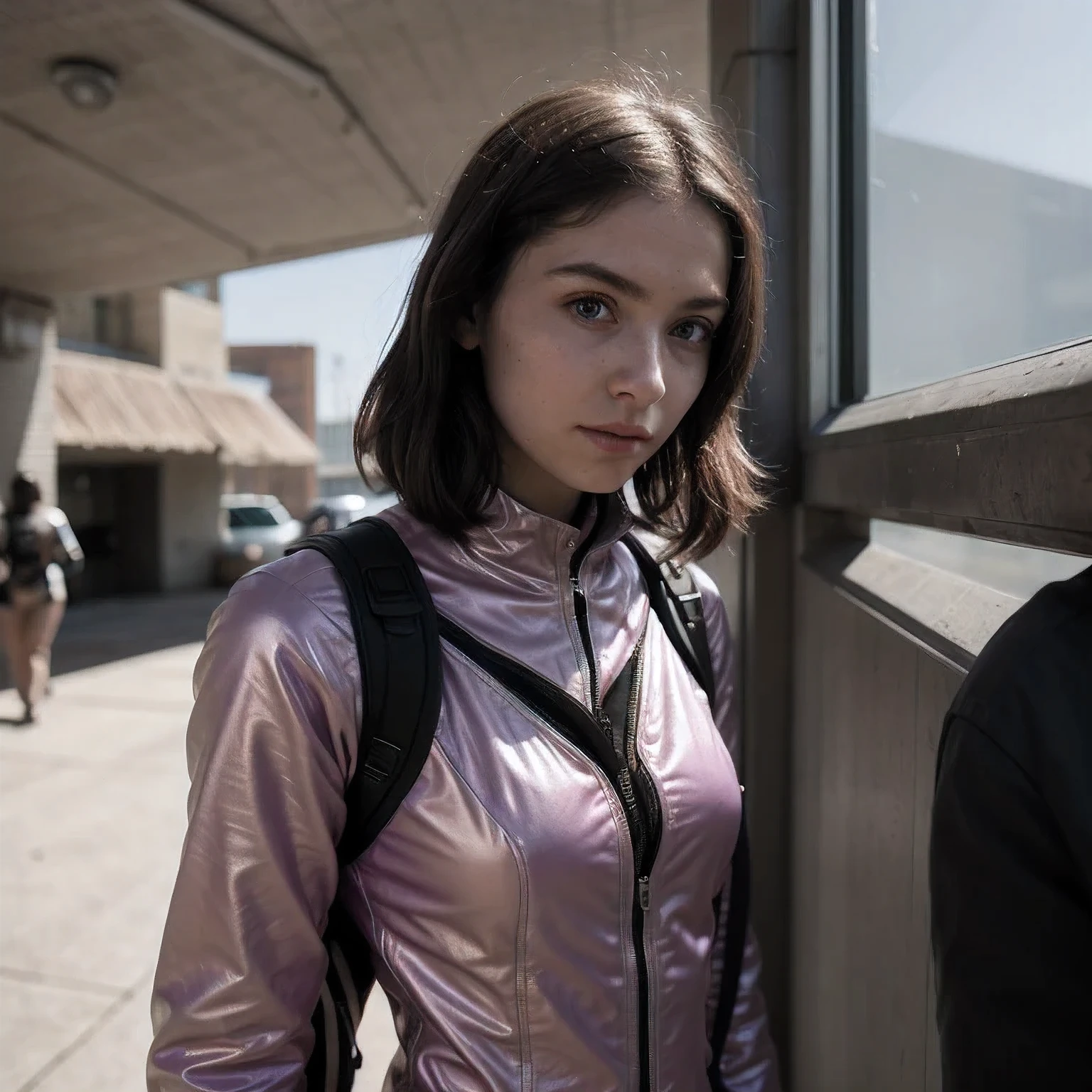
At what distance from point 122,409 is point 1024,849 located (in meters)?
15.2

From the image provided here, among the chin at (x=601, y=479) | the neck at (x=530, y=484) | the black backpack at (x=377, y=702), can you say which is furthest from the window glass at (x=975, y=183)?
the black backpack at (x=377, y=702)

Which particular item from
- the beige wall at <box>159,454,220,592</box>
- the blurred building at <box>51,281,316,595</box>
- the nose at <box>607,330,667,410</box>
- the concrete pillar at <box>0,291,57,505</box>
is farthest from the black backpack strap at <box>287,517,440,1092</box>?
the beige wall at <box>159,454,220,592</box>

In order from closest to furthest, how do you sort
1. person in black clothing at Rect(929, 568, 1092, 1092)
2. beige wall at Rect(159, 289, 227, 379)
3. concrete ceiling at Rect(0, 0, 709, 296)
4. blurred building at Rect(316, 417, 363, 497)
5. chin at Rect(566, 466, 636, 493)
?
person in black clothing at Rect(929, 568, 1092, 1092)
chin at Rect(566, 466, 636, 493)
concrete ceiling at Rect(0, 0, 709, 296)
beige wall at Rect(159, 289, 227, 379)
blurred building at Rect(316, 417, 363, 497)

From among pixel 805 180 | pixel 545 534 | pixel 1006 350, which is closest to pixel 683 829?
pixel 545 534

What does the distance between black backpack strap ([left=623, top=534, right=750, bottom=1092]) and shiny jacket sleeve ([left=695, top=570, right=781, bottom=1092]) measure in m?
0.01

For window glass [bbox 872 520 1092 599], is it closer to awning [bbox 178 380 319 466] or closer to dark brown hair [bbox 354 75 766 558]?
dark brown hair [bbox 354 75 766 558]

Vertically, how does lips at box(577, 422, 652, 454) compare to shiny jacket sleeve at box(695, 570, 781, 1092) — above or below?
above

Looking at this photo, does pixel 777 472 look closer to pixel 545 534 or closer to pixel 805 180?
pixel 805 180

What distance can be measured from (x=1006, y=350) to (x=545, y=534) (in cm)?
64

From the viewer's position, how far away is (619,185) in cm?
116

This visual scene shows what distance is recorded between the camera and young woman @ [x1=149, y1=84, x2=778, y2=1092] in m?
1.01

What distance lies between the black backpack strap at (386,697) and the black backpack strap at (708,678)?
47 cm

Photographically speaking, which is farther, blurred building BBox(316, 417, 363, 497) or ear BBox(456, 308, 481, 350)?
blurred building BBox(316, 417, 363, 497)

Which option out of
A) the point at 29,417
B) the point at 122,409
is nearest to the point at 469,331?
the point at 29,417
